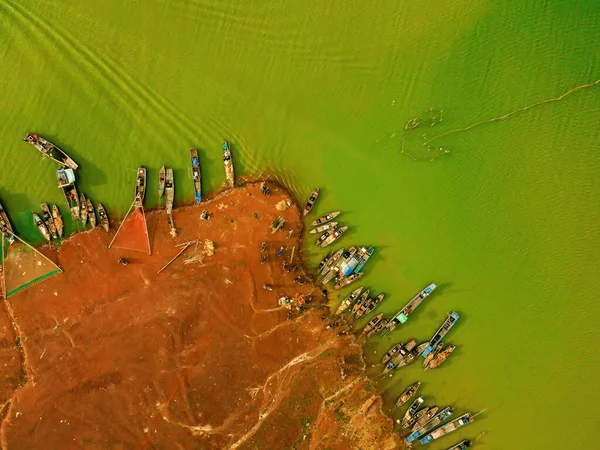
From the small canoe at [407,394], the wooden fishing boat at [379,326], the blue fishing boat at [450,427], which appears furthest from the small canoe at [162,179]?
the blue fishing boat at [450,427]

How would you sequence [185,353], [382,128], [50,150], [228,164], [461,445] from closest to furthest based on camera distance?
[185,353] → [461,445] → [50,150] → [228,164] → [382,128]

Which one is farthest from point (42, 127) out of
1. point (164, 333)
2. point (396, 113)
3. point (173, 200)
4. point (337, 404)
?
point (337, 404)

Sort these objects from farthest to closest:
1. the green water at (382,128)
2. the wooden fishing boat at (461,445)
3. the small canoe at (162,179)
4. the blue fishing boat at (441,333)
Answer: the green water at (382,128) → the small canoe at (162,179) → the blue fishing boat at (441,333) → the wooden fishing boat at (461,445)

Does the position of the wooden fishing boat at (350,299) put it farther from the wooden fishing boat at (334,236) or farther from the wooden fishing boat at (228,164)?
the wooden fishing boat at (228,164)

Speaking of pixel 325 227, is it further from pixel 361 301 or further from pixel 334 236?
pixel 361 301

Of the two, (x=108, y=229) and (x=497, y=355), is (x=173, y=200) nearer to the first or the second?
(x=108, y=229)

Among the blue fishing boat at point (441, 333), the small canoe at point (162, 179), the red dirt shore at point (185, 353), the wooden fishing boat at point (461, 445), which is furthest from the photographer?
the small canoe at point (162, 179)

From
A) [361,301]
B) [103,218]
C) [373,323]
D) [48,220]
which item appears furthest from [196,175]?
[373,323]
